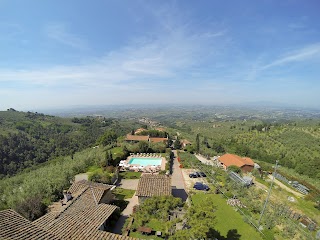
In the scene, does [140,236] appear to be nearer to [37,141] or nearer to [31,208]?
[31,208]

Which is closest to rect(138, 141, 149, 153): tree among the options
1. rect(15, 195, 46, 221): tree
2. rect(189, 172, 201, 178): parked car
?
rect(189, 172, 201, 178): parked car

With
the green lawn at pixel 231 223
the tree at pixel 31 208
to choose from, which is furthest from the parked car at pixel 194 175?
the tree at pixel 31 208

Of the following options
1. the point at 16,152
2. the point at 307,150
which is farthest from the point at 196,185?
the point at 16,152

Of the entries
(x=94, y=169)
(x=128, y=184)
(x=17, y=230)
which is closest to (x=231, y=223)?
(x=128, y=184)

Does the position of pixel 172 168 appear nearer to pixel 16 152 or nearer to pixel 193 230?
pixel 193 230

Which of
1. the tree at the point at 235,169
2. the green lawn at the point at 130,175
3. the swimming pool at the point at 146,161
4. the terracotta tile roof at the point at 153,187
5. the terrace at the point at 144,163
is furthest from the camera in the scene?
→ the swimming pool at the point at 146,161

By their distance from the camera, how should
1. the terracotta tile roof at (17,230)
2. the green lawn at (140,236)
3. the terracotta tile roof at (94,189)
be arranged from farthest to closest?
the terracotta tile roof at (94,189)
the green lawn at (140,236)
the terracotta tile roof at (17,230)

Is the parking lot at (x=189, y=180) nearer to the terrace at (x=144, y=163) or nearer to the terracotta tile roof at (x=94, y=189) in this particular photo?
the terrace at (x=144, y=163)
